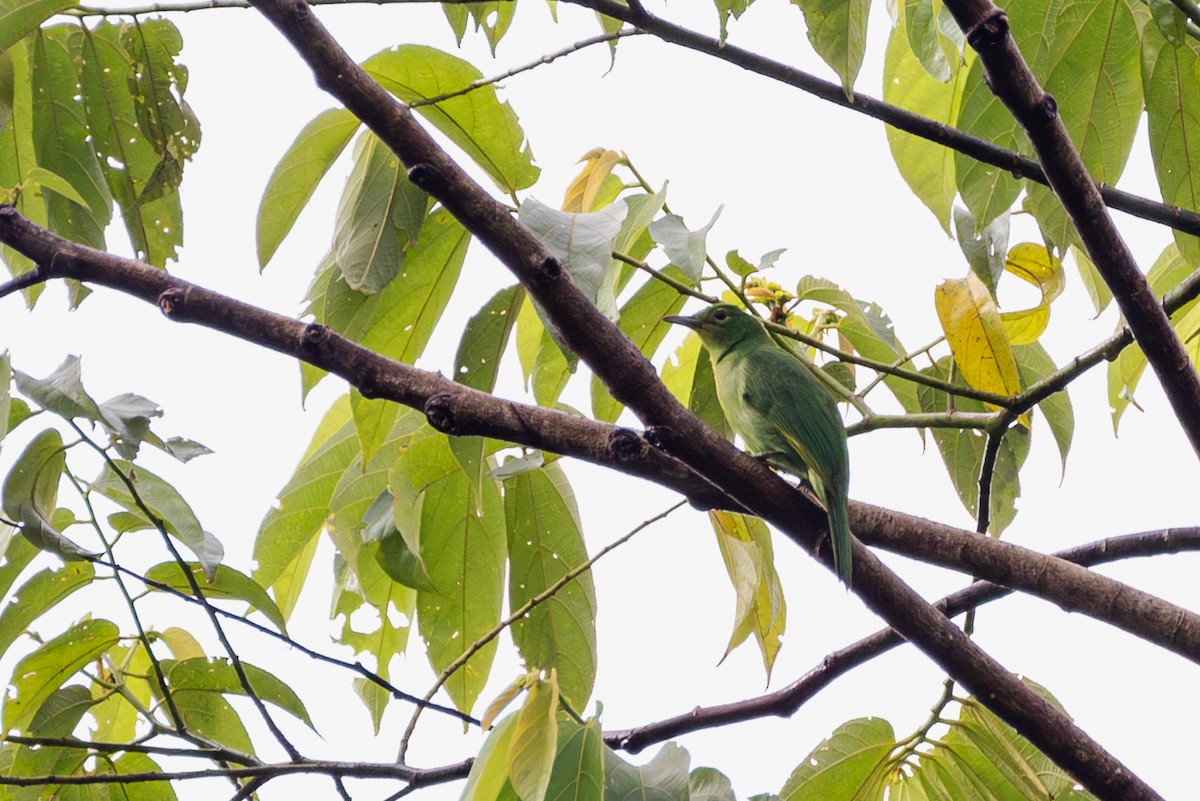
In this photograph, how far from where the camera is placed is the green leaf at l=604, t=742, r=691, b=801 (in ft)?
5.98

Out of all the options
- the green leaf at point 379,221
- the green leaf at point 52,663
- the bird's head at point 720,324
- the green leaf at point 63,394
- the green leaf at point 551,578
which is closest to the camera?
the green leaf at point 63,394

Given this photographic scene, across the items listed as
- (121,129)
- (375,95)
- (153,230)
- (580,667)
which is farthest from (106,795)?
(375,95)

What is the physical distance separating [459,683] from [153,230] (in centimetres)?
146

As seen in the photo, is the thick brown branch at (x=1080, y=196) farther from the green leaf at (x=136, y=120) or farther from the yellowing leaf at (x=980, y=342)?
the green leaf at (x=136, y=120)

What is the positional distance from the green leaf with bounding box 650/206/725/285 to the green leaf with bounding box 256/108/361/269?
844 millimetres

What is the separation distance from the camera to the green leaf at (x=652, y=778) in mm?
1821

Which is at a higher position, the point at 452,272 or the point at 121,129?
the point at 121,129

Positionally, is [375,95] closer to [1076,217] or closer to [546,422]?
[546,422]

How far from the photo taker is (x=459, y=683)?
2.90m

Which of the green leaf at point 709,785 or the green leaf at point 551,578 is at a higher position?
the green leaf at point 551,578

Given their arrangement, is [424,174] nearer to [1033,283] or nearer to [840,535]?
[840,535]

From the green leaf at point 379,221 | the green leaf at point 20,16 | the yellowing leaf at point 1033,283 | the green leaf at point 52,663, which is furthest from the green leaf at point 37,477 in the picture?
the yellowing leaf at point 1033,283

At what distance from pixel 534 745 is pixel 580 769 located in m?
0.14

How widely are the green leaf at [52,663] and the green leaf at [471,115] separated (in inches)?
56.0
